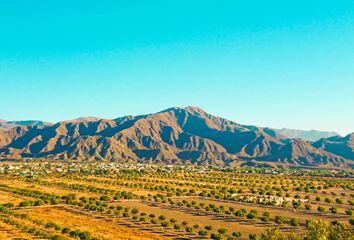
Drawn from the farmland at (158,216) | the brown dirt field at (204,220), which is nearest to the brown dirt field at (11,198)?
the farmland at (158,216)

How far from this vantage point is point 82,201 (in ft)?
294

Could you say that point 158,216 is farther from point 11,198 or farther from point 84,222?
point 11,198

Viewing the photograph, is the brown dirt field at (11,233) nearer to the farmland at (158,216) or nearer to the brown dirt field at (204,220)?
the farmland at (158,216)

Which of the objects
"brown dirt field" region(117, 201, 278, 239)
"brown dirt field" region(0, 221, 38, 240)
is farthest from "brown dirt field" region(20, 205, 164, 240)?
"brown dirt field" region(117, 201, 278, 239)

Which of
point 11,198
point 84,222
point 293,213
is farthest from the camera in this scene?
point 11,198

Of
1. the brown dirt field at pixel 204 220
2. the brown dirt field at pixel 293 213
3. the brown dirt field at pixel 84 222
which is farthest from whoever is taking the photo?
the brown dirt field at pixel 293 213

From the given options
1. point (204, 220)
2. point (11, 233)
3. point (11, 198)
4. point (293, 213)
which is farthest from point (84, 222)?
point (293, 213)

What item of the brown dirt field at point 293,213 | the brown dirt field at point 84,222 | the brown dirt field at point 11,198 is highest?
the brown dirt field at point 293,213

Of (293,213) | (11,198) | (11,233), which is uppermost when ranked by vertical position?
(293,213)

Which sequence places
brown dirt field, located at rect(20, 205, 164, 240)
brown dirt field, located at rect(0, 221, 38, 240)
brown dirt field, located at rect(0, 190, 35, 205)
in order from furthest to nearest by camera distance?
brown dirt field, located at rect(0, 190, 35, 205), brown dirt field, located at rect(20, 205, 164, 240), brown dirt field, located at rect(0, 221, 38, 240)

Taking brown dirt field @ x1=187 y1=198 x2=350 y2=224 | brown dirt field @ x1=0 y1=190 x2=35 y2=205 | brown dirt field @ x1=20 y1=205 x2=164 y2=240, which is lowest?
brown dirt field @ x1=0 y1=190 x2=35 y2=205

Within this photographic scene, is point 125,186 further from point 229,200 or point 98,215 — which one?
point 98,215

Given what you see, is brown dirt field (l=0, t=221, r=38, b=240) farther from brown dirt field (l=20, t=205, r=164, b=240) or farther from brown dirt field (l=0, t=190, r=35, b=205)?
brown dirt field (l=0, t=190, r=35, b=205)

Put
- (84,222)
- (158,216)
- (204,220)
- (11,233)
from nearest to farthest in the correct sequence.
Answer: (11,233) < (84,222) < (204,220) < (158,216)
